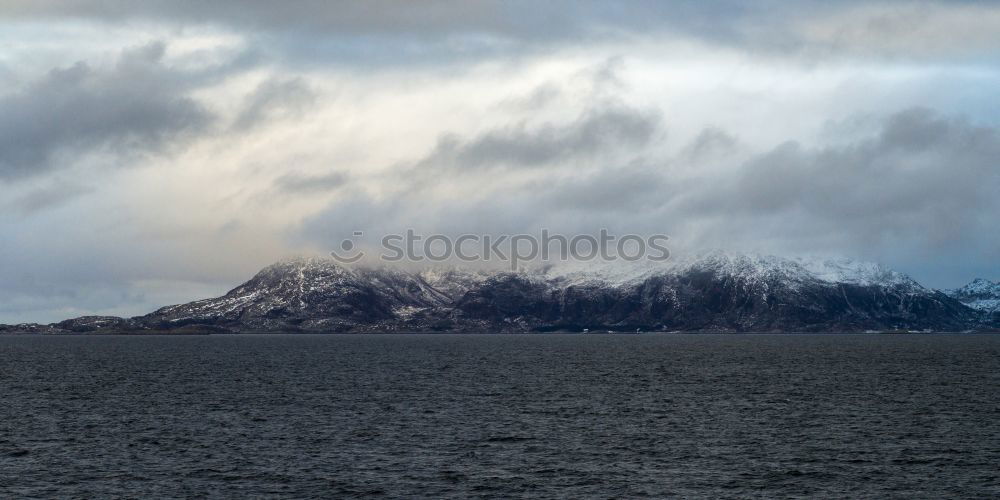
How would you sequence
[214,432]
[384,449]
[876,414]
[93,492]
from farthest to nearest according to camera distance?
1. [876,414]
2. [214,432]
3. [384,449]
4. [93,492]

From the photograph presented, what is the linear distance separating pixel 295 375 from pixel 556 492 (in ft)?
425

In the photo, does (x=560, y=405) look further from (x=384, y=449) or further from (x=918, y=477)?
(x=918, y=477)

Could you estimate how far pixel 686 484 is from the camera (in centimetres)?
7919

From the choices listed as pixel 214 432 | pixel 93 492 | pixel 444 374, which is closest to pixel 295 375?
pixel 444 374

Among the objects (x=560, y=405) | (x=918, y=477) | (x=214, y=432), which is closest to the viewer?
(x=918, y=477)

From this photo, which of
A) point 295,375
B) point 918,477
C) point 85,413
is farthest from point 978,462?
point 295,375

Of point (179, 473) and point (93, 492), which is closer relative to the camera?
point (93, 492)

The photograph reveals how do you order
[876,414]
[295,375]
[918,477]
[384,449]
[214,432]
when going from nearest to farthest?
[918,477] < [384,449] < [214,432] < [876,414] < [295,375]

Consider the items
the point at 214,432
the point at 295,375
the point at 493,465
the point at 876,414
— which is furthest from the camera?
the point at 295,375

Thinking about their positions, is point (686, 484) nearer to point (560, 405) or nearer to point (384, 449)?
point (384, 449)

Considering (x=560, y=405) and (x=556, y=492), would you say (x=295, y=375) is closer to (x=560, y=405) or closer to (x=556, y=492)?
(x=560, y=405)

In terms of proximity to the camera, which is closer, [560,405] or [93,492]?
[93,492]

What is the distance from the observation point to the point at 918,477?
81.7m

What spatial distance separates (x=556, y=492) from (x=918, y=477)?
3136 centimetres
